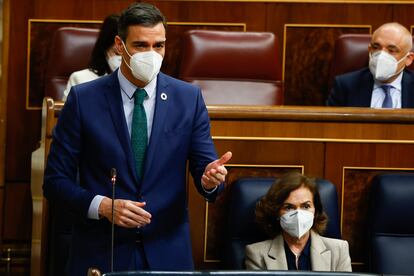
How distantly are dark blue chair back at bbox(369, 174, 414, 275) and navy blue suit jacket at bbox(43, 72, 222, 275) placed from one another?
1.31 feet

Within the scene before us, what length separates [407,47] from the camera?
196 cm

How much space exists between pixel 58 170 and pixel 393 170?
2.01 ft

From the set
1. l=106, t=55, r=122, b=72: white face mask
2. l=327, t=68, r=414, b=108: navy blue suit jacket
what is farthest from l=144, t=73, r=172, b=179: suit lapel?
l=327, t=68, r=414, b=108: navy blue suit jacket

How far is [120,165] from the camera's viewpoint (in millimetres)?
1232

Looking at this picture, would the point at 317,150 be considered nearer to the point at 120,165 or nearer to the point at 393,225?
the point at 393,225

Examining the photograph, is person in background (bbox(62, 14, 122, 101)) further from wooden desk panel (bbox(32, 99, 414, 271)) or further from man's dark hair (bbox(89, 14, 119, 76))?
wooden desk panel (bbox(32, 99, 414, 271))

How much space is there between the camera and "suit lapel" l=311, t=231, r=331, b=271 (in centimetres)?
145

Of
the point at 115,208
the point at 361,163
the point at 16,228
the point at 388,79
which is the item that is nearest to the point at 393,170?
the point at 361,163

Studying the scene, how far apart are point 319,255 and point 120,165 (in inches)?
15.2

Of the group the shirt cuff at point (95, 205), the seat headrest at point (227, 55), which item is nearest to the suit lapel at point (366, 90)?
the seat headrest at point (227, 55)

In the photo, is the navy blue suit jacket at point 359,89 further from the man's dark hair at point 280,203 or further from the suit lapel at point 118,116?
the suit lapel at point 118,116

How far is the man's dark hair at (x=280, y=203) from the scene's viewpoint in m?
1.46

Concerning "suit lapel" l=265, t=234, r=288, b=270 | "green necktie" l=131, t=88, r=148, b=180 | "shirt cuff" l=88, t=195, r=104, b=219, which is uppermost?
"green necktie" l=131, t=88, r=148, b=180

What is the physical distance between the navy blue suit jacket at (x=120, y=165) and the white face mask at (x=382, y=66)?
0.75m
